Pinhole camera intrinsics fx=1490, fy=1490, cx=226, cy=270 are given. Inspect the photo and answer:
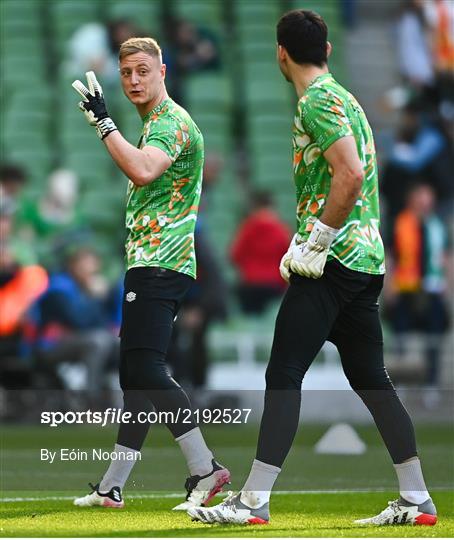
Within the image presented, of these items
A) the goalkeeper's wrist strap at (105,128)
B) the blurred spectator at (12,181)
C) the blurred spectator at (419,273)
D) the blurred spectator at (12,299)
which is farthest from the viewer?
the blurred spectator at (12,181)

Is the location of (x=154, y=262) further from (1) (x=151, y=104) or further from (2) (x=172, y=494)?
(2) (x=172, y=494)

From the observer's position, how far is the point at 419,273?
629 inches

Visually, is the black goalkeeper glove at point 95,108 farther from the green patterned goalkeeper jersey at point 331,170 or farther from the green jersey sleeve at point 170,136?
the green patterned goalkeeper jersey at point 331,170

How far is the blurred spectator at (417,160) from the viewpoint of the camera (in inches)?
683

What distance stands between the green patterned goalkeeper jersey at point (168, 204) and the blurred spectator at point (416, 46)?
1327 cm

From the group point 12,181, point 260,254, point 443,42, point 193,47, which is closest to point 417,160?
point 443,42

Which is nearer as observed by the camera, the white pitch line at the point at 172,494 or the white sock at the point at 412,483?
the white sock at the point at 412,483

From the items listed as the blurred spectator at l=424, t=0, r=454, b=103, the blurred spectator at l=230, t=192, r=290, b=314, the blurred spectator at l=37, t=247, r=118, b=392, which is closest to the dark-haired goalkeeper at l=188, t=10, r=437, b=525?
the blurred spectator at l=37, t=247, r=118, b=392

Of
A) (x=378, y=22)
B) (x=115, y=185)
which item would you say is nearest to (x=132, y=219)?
(x=115, y=185)

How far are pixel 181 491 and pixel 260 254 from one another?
9.01 metres

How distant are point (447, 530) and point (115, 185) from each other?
13204 mm

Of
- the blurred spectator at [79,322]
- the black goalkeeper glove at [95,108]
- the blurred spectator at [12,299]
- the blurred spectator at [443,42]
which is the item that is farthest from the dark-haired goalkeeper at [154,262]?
the blurred spectator at [443,42]

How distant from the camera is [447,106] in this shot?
18484mm

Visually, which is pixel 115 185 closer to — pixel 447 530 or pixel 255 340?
pixel 255 340
